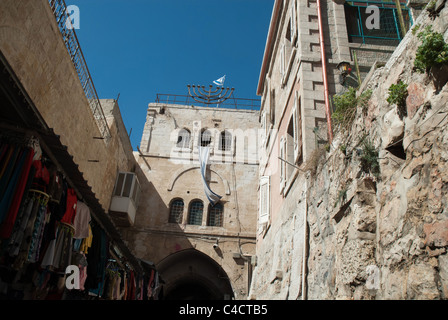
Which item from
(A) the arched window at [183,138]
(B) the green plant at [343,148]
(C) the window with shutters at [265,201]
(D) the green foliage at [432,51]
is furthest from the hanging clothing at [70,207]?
(A) the arched window at [183,138]

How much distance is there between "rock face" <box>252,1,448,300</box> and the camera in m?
3.19

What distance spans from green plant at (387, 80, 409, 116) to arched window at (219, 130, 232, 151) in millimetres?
15675

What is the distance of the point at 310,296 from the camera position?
601cm

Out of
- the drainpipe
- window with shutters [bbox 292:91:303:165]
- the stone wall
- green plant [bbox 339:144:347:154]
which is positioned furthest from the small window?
green plant [bbox 339:144:347:154]

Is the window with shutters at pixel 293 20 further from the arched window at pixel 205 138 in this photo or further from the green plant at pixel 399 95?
the arched window at pixel 205 138

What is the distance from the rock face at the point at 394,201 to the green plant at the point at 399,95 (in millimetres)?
68

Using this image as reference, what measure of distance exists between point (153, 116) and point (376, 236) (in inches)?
678

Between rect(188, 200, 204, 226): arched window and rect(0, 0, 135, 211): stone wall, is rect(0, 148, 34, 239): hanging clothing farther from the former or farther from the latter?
rect(188, 200, 204, 226): arched window

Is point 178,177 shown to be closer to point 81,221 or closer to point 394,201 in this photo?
point 81,221

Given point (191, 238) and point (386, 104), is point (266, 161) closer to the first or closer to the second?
point (191, 238)

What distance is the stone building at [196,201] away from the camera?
16.7m

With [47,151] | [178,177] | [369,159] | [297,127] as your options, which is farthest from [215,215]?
[369,159]

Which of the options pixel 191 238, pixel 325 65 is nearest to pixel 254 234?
pixel 191 238

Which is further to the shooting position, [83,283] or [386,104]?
[83,283]
